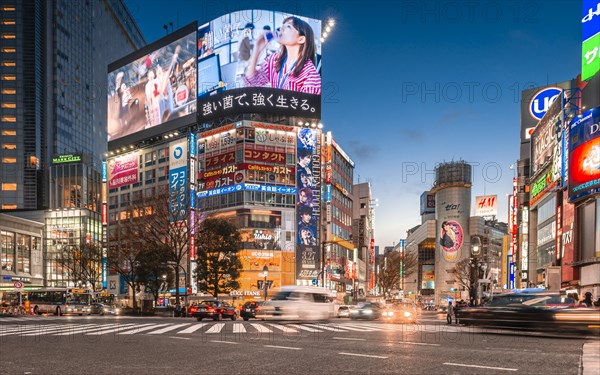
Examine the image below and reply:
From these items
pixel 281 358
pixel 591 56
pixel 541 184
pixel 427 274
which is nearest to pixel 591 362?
pixel 281 358

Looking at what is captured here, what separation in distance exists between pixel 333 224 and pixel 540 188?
38927 mm

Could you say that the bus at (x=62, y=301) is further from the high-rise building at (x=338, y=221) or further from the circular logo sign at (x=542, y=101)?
the circular logo sign at (x=542, y=101)

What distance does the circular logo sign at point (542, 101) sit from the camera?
74.4 meters

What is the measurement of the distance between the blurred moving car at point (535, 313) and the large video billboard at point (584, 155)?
28917 mm

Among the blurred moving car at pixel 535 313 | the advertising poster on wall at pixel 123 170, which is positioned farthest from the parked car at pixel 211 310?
the advertising poster on wall at pixel 123 170

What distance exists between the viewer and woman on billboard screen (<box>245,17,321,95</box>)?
82.4 m

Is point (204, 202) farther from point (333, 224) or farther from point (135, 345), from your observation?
point (135, 345)

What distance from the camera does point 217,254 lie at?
197ft

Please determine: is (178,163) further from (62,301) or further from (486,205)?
(486,205)

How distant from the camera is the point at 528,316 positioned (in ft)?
60.1

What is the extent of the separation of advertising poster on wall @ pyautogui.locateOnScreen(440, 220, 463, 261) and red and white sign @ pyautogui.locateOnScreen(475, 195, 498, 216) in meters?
7.87

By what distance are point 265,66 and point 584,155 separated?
158 ft

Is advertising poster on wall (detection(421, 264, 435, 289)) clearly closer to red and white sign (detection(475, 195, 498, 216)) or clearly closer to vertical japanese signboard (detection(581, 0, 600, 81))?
red and white sign (detection(475, 195, 498, 216))

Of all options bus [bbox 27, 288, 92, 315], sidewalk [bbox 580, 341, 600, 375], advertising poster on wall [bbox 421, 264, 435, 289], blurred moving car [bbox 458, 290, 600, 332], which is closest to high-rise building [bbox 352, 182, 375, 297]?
advertising poster on wall [bbox 421, 264, 435, 289]
